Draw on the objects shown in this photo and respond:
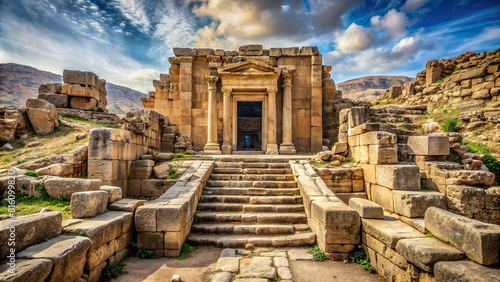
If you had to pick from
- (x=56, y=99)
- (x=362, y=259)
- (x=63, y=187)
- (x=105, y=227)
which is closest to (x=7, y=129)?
(x=63, y=187)

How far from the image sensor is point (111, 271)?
3.85 meters

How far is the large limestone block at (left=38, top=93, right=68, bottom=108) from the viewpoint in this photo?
456 inches

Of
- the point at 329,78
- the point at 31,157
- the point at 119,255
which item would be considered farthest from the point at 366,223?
the point at 329,78

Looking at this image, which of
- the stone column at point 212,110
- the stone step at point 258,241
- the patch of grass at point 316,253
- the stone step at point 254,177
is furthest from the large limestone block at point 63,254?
the stone column at point 212,110

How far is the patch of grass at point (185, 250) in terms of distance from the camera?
4518 millimetres

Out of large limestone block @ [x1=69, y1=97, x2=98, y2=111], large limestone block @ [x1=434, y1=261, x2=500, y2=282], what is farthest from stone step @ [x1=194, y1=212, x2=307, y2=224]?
large limestone block @ [x1=69, y1=97, x2=98, y2=111]

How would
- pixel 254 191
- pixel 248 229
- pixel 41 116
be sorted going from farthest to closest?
pixel 41 116
pixel 254 191
pixel 248 229

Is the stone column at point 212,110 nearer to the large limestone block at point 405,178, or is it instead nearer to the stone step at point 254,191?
the stone step at point 254,191

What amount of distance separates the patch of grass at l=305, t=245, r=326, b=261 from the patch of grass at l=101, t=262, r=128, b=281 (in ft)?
11.2

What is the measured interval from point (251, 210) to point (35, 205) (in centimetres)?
461

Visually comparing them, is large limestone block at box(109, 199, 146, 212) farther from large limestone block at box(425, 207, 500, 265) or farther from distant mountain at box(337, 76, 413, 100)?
distant mountain at box(337, 76, 413, 100)

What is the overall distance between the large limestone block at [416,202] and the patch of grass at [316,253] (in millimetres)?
2042

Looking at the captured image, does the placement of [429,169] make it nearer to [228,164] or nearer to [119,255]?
[228,164]

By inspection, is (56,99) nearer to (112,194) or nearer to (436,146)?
(112,194)
